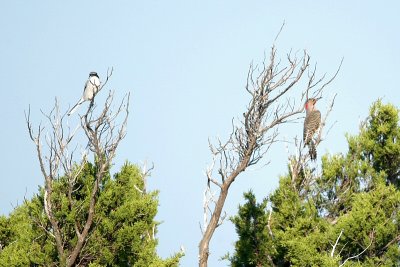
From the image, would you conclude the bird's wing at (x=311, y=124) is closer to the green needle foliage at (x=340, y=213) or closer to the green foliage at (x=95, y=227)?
the green needle foliage at (x=340, y=213)

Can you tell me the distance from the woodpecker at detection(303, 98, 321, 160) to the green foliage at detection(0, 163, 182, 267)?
21.0 feet

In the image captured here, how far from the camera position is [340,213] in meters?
24.5

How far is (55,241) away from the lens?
20203 mm

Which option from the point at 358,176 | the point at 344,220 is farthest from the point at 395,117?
the point at 344,220

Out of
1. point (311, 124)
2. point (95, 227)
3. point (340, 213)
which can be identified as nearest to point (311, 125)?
point (311, 124)

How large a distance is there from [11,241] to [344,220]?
11.6 m

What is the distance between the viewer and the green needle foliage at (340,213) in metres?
22.0

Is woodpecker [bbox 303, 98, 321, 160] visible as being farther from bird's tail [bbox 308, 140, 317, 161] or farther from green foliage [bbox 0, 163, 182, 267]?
green foliage [bbox 0, 163, 182, 267]

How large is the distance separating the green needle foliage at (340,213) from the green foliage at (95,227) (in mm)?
4276

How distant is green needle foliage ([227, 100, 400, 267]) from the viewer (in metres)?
22.0

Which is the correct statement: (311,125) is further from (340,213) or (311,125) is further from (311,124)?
(340,213)

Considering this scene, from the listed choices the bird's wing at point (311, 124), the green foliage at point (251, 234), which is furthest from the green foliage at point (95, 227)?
the bird's wing at point (311, 124)

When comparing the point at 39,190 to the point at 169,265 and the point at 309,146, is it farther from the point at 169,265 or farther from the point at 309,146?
the point at 309,146

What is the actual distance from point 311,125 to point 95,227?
27.4ft
